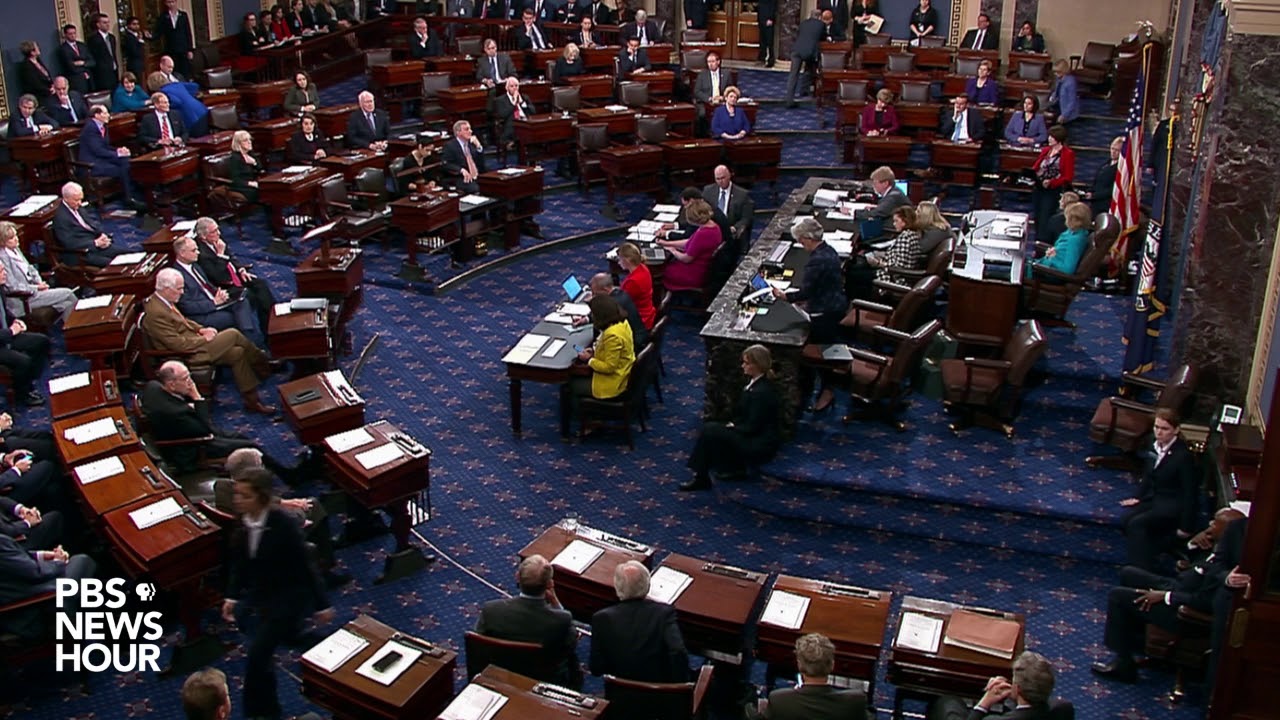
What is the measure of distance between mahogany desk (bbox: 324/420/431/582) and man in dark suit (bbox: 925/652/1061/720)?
3.47m

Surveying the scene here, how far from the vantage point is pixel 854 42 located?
1952 cm

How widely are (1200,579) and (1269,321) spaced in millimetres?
2489

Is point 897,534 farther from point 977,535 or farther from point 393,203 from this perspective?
point 393,203

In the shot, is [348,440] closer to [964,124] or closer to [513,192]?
[513,192]

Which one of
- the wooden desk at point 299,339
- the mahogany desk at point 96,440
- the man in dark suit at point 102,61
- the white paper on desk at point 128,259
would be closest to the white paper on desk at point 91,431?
the mahogany desk at point 96,440

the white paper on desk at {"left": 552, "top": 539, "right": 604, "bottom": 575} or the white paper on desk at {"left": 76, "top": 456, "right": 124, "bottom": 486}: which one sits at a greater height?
the white paper on desk at {"left": 76, "top": 456, "right": 124, "bottom": 486}

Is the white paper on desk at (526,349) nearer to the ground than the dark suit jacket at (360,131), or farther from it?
nearer to the ground

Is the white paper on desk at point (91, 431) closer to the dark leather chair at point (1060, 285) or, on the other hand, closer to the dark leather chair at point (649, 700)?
the dark leather chair at point (649, 700)

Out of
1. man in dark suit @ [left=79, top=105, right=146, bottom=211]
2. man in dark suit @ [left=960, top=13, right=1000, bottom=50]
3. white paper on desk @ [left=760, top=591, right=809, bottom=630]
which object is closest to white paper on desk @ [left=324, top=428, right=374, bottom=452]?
white paper on desk @ [left=760, top=591, right=809, bottom=630]

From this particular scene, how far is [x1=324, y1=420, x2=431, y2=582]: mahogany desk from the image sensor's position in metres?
7.56

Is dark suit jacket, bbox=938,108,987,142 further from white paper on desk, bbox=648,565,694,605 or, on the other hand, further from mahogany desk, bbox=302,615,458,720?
mahogany desk, bbox=302,615,458,720

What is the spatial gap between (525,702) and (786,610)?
145cm

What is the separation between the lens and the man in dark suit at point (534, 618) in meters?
6.07

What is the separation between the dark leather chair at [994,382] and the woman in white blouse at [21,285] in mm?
6573
